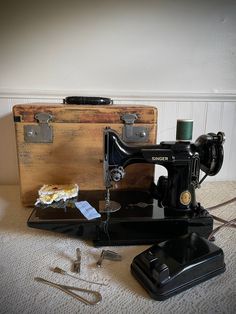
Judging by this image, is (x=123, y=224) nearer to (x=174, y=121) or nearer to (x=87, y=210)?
(x=87, y=210)

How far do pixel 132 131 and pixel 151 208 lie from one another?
0.99 feet

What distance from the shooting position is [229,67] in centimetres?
120

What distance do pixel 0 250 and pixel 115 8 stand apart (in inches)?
42.5

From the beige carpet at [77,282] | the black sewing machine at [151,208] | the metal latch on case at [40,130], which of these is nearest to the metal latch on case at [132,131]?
the black sewing machine at [151,208]

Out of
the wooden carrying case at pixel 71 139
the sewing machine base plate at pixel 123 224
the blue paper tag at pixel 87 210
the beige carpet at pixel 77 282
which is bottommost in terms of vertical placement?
the beige carpet at pixel 77 282

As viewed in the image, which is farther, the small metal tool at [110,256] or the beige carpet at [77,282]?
the small metal tool at [110,256]

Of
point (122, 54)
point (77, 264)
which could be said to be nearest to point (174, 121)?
point (122, 54)

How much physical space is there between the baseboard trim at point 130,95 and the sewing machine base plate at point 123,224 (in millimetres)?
624

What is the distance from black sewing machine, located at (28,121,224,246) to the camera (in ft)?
2.29

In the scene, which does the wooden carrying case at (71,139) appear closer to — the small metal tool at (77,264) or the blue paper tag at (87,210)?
the blue paper tag at (87,210)

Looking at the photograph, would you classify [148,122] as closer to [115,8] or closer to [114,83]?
[114,83]

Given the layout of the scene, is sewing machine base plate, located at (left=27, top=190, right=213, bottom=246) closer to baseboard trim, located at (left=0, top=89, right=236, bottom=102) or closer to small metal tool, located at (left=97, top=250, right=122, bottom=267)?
small metal tool, located at (left=97, top=250, right=122, bottom=267)

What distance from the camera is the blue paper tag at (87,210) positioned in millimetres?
711

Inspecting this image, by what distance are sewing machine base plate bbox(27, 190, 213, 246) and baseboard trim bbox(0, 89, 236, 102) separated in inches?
24.6
